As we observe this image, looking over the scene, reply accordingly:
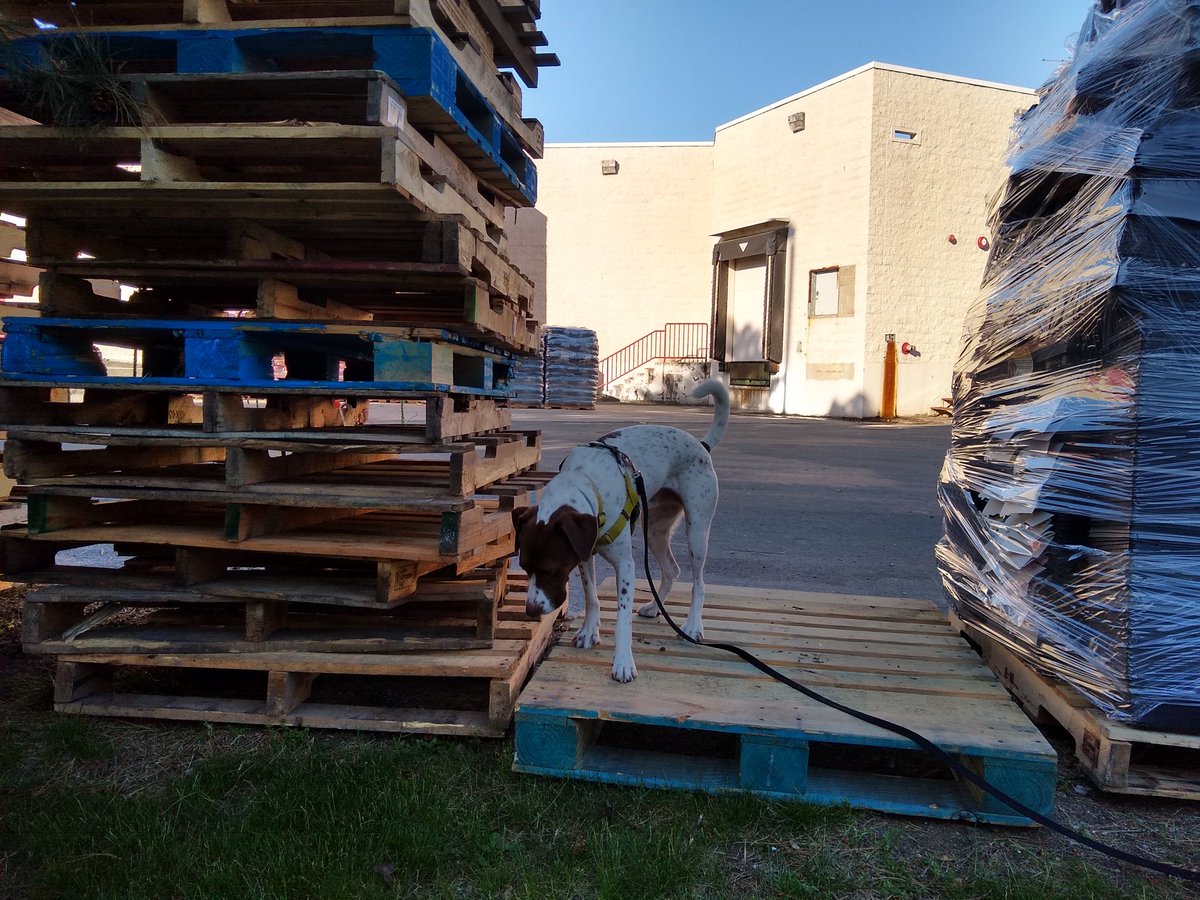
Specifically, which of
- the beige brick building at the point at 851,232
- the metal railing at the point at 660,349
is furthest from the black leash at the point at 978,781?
the metal railing at the point at 660,349

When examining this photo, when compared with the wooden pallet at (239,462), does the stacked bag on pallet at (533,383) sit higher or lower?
higher

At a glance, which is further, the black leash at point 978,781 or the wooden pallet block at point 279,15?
the wooden pallet block at point 279,15

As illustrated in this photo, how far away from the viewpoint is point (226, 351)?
291 centimetres

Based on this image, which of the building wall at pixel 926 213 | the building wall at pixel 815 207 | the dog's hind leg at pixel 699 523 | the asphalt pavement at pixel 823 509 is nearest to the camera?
the dog's hind leg at pixel 699 523

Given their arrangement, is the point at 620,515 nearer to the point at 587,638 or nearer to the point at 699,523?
the point at 587,638

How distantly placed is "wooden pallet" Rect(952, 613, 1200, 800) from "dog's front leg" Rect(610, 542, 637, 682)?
162 cm

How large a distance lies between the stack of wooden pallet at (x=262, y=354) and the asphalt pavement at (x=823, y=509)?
2.32 meters

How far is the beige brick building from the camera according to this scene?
18812mm

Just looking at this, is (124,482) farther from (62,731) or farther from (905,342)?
(905,342)

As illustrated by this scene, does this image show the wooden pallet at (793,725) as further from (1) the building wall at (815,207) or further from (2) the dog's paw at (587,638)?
(1) the building wall at (815,207)

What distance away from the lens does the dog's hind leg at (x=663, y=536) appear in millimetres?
4176

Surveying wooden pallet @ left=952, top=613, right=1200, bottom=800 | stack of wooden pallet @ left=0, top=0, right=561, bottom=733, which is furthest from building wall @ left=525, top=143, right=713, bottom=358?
wooden pallet @ left=952, top=613, right=1200, bottom=800

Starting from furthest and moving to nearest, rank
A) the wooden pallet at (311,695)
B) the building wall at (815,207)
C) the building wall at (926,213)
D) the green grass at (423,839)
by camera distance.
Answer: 1. the building wall at (815,207)
2. the building wall at (926,213)
3. the wooden pallet at (311,695)
4. the green grass at (423,839)

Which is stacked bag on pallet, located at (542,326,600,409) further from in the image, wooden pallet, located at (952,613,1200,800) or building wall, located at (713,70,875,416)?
wooden pallet, located at (952,613,1200,800)
